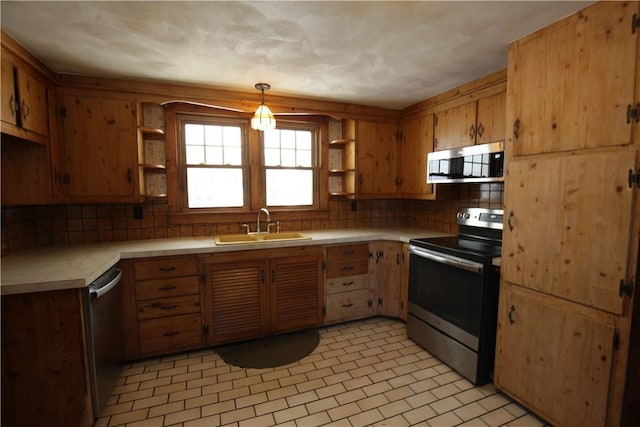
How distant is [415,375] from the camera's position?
2260 mm

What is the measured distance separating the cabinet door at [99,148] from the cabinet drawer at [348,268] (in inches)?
76.0

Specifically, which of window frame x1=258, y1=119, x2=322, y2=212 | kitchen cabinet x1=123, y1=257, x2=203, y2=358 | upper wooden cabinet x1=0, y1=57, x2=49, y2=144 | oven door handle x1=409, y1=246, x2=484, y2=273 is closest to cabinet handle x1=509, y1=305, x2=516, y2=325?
oven door handle x1=409, y1=246, x2=484, y2=273

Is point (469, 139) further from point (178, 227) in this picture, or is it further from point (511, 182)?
point (178, 227)

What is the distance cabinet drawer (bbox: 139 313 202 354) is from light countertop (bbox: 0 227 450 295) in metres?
0.56

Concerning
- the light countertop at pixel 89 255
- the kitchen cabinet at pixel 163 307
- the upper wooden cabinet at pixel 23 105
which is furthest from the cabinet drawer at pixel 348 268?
the upper wooden cabinet at pixel 23 105

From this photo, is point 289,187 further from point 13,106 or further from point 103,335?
point 13,106

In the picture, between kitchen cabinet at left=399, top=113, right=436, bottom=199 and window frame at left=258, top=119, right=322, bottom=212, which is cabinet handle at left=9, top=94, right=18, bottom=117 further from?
kitchen cabinet at left=399, top=113, right=436, bottom=199

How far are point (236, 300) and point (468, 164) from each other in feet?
7.61

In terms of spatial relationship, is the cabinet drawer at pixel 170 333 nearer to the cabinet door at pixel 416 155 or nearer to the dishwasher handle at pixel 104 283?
the dishwasher handle at pixel 104 283

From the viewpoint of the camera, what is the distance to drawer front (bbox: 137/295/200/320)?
239cm

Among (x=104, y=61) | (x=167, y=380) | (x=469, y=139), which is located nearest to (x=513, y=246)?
(x=469, y=139)

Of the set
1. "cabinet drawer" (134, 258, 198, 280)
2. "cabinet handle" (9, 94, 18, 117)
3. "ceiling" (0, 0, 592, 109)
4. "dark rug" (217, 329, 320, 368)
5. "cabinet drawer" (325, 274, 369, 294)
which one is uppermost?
"ceiling" (0, 0, 592, 109)

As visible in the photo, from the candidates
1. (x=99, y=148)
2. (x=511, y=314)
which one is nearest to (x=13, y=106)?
(x=99, y=148)

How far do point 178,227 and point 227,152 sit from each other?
899mm
